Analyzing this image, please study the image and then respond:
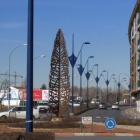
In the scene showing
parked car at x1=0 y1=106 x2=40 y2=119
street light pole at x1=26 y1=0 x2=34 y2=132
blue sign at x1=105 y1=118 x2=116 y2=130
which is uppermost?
street light pole at x1=26 y1=0 x2=34 y2=132

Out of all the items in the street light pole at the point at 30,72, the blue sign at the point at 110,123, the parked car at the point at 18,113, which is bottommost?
the parked car at the point at 18,113

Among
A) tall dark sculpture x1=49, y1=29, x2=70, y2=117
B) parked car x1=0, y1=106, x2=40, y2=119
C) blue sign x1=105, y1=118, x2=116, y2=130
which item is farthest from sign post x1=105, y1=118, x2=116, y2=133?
parked car x1=0, y1=106, x2=40, y2=119

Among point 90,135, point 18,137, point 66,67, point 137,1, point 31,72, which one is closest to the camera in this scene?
point 18,137

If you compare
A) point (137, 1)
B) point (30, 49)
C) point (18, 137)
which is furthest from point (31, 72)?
point (137, 1)

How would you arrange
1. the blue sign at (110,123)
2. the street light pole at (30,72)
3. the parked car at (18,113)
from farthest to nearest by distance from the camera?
the parked car at (18,113) < the blue sign at (110,123) < the street light pole at (30,72)

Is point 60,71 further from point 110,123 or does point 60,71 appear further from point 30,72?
point 30,72

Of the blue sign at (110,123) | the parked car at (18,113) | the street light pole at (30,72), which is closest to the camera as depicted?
the street light pole at (30,72)

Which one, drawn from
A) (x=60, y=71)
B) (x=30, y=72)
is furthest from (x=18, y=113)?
(x=30, y=72)

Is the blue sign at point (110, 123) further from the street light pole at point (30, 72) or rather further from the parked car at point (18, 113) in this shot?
the parked car at point (18, 113)

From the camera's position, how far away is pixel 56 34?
25.5m

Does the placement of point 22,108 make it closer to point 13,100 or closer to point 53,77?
point 53,77

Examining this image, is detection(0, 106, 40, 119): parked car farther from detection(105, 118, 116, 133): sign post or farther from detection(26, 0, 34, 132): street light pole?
detection(26, 0, 34, 132): street light pole

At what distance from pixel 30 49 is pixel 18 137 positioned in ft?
10.5

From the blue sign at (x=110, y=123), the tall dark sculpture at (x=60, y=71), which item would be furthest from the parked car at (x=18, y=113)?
the blue sign at (x=110, y=123)
